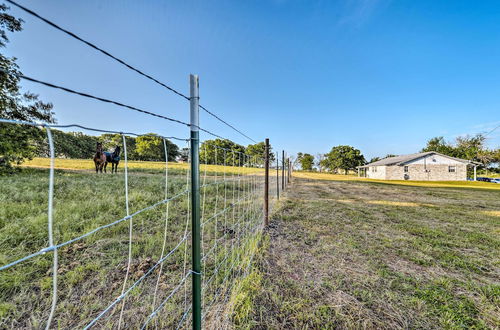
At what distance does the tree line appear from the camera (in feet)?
88.8

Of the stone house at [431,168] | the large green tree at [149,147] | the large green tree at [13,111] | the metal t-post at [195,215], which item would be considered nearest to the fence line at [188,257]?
the metal t-post at [195,215]

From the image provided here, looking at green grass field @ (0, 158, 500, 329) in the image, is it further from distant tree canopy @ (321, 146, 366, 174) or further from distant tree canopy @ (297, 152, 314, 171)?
distant tree canopy @ (297, 152, 314, 171)

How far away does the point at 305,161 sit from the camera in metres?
43.1

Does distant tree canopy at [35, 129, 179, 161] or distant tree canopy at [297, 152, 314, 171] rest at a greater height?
distant tree canopy at [297, 152, 314, 171]

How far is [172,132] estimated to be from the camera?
1319 mm

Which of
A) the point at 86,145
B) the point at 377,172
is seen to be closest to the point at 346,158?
the point at 377,172

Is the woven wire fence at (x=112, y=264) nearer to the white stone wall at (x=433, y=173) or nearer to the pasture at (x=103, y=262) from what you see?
the pasture at (x=103, y=262)

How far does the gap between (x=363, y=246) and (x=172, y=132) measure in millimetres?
2822

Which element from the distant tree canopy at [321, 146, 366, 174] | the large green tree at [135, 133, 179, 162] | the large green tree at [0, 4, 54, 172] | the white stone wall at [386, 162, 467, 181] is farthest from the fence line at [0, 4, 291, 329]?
the distant tree canopy at [321, 146, 366, 174]

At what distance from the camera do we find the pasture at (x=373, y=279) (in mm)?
1421

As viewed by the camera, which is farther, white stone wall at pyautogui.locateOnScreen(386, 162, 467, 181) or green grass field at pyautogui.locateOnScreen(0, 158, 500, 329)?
white stone wall at pyautogui.locateOnScreen(386, 162, 467, 181)

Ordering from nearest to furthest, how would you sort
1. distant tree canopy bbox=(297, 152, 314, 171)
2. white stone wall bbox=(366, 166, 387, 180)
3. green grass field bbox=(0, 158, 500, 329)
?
1. green grass field bbox=(0, 158, 500, 329)
2. white stone wall bbox=(366, 166, 387, 180)
3. distant tree canopy bbox=(297, 152, 314, 171)

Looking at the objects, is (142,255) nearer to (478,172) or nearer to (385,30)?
(385,30)

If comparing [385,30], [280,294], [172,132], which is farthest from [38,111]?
[385,30]
